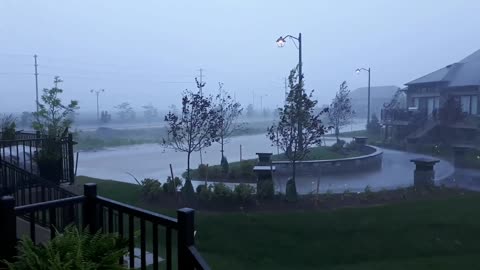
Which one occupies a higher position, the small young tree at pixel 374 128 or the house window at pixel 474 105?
the house window at pixel 474 105

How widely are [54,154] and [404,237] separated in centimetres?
845

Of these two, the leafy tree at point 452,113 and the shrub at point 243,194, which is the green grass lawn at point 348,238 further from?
the leafy tree at point 452,113

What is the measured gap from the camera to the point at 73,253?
293 centimetres

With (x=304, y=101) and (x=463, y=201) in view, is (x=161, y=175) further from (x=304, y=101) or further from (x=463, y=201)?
(x=463, y=201)

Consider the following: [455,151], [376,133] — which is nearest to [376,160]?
[455,151]

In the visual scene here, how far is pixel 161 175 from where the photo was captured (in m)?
17.2

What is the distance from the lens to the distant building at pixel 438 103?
1137 inches

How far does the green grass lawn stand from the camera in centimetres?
834

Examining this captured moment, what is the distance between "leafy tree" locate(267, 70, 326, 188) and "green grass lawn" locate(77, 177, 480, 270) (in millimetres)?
2950

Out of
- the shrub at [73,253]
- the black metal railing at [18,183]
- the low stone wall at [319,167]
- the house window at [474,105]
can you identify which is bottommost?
the low stone wall at [319,167]

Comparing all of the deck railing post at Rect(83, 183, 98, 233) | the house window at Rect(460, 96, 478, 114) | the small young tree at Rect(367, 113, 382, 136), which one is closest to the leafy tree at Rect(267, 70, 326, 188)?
the deck railing post at Rect(83, 183, 98, 233)

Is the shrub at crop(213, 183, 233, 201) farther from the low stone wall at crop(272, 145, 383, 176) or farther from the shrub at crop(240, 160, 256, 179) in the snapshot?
the low stone wall at crop(272, 145, 383, 176)

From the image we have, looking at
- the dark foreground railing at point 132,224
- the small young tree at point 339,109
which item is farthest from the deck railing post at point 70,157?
the small young tree at point 339,109

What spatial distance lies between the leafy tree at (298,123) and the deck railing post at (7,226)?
10145mm
